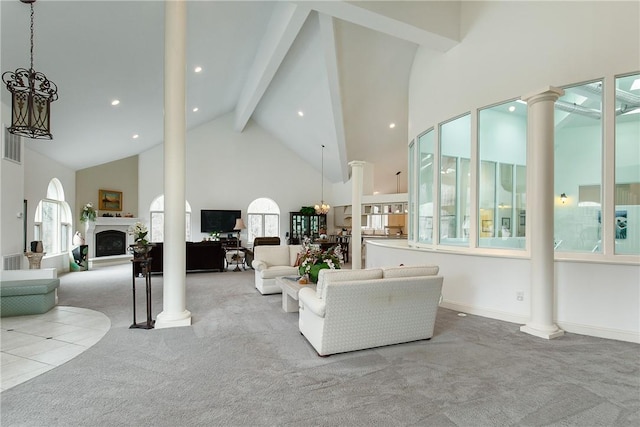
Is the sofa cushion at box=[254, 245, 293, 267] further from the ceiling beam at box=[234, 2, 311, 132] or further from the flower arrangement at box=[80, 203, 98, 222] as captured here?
the flower arrangement at box=[80, 203, 98, 222]

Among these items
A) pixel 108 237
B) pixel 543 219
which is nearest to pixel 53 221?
pixel 108 237

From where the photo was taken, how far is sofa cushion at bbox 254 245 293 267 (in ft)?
20.9

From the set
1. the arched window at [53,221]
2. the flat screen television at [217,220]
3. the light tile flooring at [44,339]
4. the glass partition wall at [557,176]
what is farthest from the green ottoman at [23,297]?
the flat screen television at [217,220]

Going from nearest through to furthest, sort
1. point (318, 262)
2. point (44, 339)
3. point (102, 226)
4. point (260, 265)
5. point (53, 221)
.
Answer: point (44, 339), point (318, 262), point (260, 265), point (53, 221), point (102, 226)

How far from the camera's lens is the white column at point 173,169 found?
4.05 meters

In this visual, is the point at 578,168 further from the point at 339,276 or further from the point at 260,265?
the point at 260,265

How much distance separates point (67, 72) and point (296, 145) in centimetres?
781

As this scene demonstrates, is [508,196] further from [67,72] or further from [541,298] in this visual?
[67,72]

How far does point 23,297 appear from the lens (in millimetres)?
4441

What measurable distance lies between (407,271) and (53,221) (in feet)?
29.2

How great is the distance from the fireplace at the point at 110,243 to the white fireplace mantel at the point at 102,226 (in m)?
0.10

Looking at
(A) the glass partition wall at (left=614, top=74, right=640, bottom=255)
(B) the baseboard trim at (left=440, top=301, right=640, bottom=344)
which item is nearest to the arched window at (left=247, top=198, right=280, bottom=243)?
(B) the baseboard trim at (left=440, top=301, right=640, bottom=344)

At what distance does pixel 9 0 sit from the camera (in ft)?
11.1

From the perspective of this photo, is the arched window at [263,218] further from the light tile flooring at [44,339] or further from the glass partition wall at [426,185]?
the light tile flooring at [44,339]
